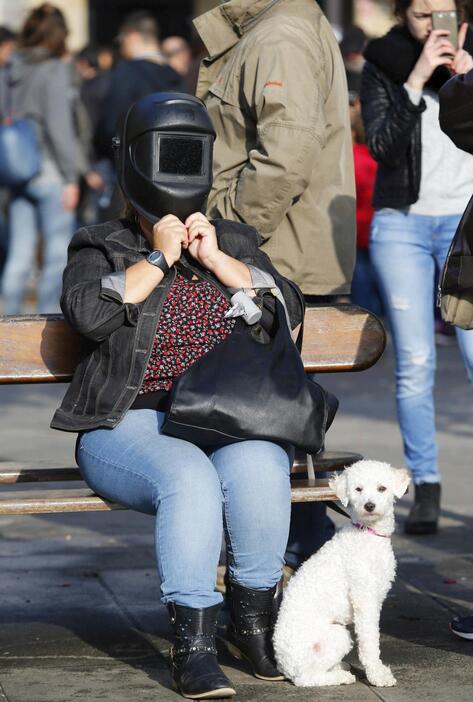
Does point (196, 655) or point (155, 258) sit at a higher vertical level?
point (155, 258)

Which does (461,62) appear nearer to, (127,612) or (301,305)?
(301,305)

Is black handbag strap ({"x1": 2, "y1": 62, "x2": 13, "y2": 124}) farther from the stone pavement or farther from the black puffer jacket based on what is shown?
the black puffer jacket

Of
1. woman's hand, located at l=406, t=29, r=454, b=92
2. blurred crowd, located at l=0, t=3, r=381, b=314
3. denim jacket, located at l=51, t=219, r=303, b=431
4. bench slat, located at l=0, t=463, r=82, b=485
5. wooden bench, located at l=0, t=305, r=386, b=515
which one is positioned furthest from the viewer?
blurred crowd, located at l=0, t=3, r=381, b=314

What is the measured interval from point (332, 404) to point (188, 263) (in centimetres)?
59

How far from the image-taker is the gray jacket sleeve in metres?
10.8

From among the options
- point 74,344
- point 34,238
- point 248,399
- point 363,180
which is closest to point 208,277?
point 248,399

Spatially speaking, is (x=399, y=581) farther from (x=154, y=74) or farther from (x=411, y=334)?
(x=154, y=74)

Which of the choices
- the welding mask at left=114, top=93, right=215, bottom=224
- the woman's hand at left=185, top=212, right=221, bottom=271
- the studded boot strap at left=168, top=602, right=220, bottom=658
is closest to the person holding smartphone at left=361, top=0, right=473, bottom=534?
the welding mask at left=114, top=93, right=215, bottom=224

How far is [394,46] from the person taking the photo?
226 inches

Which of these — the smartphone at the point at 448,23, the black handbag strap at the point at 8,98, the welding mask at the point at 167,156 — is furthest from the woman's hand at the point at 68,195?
the welding mask at the point at 167,156

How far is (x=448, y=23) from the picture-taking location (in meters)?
5.51

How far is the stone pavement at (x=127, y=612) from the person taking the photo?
4043 mm

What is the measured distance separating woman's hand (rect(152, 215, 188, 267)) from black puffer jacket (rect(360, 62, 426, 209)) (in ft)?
5.25

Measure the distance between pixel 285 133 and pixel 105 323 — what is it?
1010 mm
